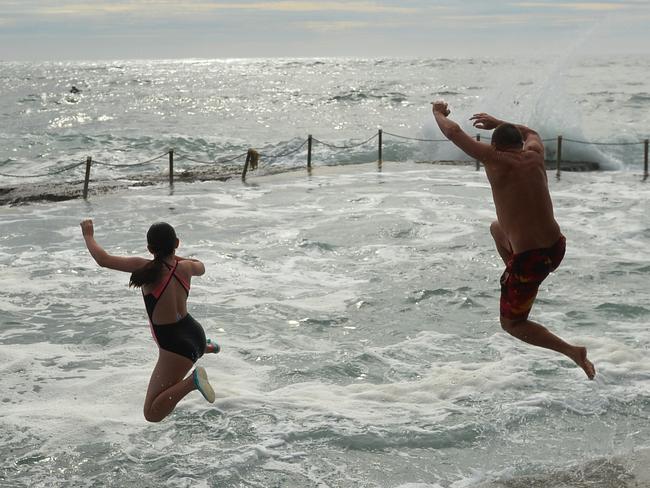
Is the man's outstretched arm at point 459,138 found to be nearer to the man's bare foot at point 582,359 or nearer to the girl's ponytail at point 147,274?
the man's bare foot at point 582,359

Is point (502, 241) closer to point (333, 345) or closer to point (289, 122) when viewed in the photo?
point (333, 345)

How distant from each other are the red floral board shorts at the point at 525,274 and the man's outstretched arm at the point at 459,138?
2.19 ft

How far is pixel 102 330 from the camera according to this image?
9.10 meters

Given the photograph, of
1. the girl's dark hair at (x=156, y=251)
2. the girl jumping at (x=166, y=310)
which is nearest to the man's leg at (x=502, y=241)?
the girl jumping at (x=166, y=310)

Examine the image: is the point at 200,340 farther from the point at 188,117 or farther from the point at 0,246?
the point at 188,117

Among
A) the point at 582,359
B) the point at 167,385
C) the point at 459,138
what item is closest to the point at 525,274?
the point at 582,359

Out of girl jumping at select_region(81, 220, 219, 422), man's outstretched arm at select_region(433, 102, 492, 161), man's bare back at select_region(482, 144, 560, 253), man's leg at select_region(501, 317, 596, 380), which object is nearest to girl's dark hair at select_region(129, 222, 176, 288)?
girl jumping at select_region(81, 220, 219, 422)

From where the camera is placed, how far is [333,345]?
28.5 feet

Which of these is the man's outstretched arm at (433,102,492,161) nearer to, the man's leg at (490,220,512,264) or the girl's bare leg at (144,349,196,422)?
the man's leg at (490,220,512,264)

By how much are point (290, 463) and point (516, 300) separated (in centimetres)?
186

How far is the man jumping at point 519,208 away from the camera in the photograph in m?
5.27

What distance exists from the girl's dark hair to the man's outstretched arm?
174cm

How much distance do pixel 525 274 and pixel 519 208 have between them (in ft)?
1.36

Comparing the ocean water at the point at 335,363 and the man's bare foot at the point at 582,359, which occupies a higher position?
the man's bare foot at the point at 582,359
